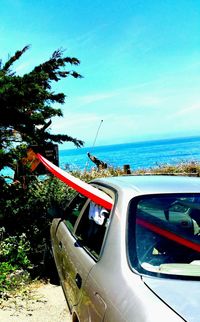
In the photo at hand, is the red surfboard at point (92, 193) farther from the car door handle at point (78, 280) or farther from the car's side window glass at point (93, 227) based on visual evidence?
the car door handle at point (78, 280)

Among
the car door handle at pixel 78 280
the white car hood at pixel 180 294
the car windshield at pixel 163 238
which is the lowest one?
the car door handle at pixel 78 280

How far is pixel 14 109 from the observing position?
553 cm

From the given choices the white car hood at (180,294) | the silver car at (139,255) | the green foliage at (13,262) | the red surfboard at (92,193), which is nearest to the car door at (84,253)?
the silver car at (139,255)

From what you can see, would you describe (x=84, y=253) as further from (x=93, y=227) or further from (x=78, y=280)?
(x=93, y=227)

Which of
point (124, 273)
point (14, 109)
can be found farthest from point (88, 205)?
point (14, 109)

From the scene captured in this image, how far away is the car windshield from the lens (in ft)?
7.16

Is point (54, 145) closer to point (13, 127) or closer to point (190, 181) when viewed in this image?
point (13, 127)

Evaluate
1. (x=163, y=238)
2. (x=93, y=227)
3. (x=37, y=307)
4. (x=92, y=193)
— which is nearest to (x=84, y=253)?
(x=93, y=227)

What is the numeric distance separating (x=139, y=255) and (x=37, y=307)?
274 centimetres

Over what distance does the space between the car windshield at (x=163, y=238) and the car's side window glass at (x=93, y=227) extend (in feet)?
1.25

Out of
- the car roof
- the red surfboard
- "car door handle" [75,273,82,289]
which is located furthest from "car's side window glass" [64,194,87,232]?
"car door handle" [75,273,82,289]

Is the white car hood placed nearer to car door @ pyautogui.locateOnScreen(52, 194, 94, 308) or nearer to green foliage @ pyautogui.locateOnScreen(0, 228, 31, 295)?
car door @ pyautogui.locateOnScreen(52, 194, 94, 308)

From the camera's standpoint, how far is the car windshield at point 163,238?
7.16ft

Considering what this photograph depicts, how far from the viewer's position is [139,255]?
7.51 ft
